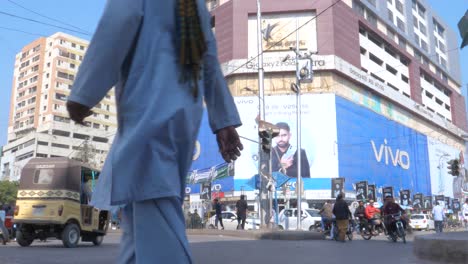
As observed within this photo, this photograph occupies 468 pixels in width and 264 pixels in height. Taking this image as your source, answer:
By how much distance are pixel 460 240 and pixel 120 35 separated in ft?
14.4

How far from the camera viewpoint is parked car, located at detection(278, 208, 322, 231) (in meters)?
25.1

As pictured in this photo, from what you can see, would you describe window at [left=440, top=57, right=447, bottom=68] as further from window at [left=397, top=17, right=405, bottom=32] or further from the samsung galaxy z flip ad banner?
the samsung galaxy z flip ad banner

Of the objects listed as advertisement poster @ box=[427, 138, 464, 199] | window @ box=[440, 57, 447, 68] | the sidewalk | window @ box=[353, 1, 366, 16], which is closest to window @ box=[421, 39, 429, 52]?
window @ box=[440, 57, 447, 68]

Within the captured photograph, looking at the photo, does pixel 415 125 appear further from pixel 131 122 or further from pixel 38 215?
pixel 131 122

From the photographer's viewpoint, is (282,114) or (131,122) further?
(282,114)

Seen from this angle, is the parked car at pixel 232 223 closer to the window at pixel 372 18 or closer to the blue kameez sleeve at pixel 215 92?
the blue kameez sleeve at pixel 215 92

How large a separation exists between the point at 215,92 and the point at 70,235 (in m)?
8.99

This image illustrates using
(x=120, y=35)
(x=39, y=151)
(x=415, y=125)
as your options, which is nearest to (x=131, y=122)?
(x=120, y=35)

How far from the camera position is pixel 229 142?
220 cm

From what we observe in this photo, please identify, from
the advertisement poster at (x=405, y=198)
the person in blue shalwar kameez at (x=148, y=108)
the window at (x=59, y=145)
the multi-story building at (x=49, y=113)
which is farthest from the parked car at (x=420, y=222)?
the window at (x=59, y=145)

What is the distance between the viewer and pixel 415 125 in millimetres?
59062

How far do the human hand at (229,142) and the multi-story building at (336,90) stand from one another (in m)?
34.5

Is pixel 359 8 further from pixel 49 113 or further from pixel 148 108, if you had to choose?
pixel 49 113

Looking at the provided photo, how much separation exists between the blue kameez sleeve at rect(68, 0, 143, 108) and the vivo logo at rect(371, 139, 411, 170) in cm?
4956
